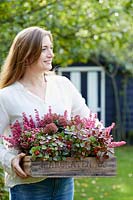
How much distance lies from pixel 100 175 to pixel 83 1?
6.46 m

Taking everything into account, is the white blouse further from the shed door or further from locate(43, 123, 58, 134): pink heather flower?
the shed door

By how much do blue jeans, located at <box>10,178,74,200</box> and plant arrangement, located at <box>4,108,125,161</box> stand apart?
181 mm

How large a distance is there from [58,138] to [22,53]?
0.54 metres

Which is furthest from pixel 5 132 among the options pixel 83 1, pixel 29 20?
pixel 83 1

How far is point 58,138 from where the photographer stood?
3004mm

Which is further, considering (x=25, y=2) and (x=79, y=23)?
(x=79, y=23)

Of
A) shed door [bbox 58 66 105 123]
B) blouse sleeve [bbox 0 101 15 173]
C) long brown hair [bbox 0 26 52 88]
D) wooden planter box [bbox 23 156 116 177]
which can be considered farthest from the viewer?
shed door [bbox 58 66 105 123]

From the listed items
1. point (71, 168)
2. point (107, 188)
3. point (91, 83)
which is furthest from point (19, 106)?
point (91, 83)

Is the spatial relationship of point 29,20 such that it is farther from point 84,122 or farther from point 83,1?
point 84,122

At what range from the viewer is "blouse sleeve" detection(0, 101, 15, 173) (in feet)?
10.1

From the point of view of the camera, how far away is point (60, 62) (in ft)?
33.0

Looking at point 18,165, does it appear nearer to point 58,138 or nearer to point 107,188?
point 58,138

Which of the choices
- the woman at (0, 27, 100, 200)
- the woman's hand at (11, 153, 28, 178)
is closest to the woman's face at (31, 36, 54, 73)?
the woman at (0, 27, 100, 200)

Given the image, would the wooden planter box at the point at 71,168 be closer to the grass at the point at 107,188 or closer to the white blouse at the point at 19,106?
the white blouse at the point at 19,106
